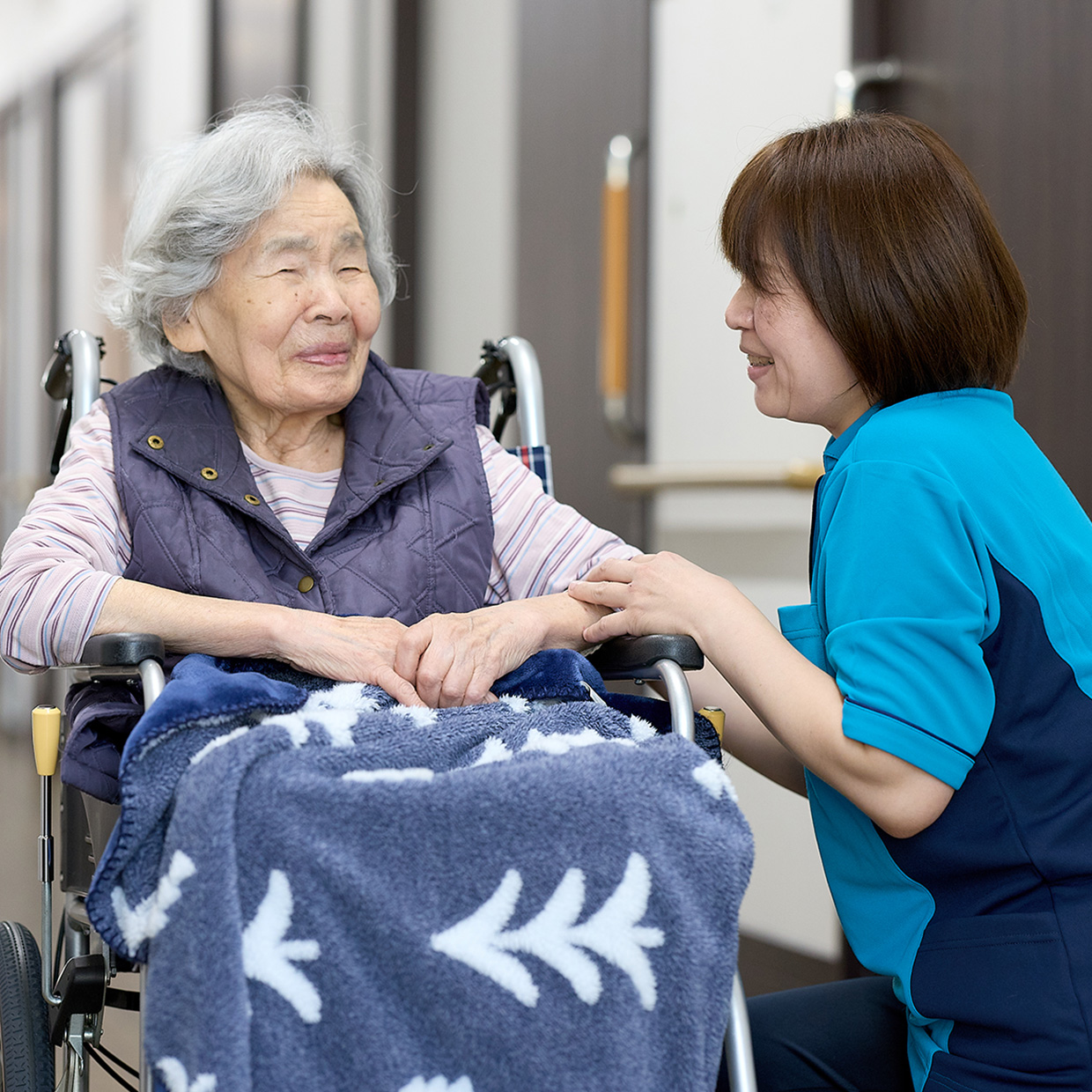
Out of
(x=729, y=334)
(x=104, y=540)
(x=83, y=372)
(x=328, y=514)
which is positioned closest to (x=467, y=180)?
(x=729, y=334)

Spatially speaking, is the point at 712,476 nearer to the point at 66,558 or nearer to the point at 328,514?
the point at 328,514

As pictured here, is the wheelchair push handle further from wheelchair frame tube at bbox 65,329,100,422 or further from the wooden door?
the wooden door

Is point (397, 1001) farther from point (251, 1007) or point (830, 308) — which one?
point (830, 308)

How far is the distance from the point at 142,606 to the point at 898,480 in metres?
0.66

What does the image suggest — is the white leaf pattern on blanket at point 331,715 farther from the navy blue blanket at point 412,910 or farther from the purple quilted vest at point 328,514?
the purple quilted vest at point 328,514

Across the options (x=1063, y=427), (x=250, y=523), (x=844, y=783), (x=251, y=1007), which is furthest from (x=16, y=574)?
(x=1063, y=427)

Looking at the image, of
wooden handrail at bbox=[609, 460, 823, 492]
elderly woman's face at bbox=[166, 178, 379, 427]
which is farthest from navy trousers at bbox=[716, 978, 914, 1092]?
wooden handrail at bbox=[609, 460, 823, 492]

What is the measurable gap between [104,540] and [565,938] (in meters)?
0.67

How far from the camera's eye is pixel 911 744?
0.92m

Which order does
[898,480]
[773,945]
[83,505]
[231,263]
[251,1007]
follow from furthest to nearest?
[773,945] → [231,263] → [83,505] → [898,480] → [251,1007]

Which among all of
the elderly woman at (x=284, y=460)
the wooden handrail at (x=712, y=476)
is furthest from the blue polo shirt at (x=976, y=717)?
the wooden handrail at (x=712, y=476)

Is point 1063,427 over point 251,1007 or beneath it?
over

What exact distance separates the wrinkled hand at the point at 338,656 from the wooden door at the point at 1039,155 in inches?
46.9

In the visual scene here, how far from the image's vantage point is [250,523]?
4.33ft
